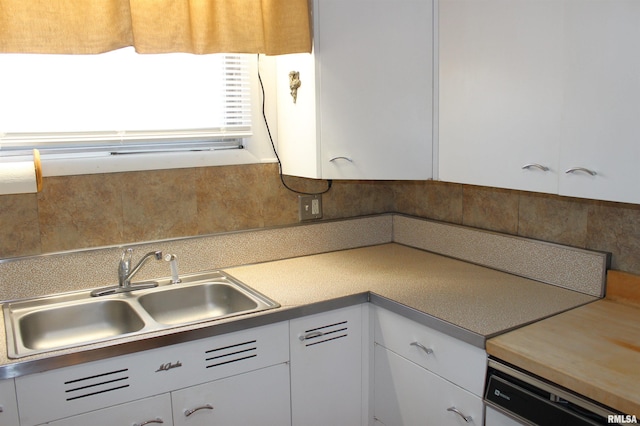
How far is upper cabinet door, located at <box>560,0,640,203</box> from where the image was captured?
151 cm

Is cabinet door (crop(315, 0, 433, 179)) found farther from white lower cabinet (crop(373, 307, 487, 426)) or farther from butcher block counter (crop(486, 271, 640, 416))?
butcher block counter (crop(486, 271, 640, 416))

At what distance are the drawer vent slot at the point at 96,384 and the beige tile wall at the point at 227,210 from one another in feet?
2.15

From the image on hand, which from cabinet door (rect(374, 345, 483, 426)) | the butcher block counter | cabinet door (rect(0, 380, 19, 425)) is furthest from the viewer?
cabinet door (rect(374, 345, 483, 426))

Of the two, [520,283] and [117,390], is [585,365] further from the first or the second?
[117,390]

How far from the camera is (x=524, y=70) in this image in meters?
1.79

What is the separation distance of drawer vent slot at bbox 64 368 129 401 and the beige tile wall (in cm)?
65

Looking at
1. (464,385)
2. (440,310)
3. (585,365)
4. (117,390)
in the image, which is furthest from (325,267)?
(585,365)

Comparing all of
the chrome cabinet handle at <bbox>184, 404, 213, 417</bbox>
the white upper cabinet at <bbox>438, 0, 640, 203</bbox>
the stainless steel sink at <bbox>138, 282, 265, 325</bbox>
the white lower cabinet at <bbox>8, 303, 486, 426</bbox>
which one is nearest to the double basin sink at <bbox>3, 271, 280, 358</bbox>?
the stainless steel sink at <bbox>138, 282, 265, 325</bbox>

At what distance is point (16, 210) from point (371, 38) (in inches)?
56.0

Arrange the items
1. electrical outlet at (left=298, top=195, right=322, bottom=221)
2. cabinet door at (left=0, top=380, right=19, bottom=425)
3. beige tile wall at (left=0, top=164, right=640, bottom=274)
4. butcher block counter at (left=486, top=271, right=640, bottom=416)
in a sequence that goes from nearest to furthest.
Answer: butcher block counter at (left=486, top=271, right=640, bottom=416) → cabinet door at (left=0, top=380, right=19, bottom=425) → beige tile wall at (left=0, top=164, right=640, bottom=274) → electrical outlet at (left=298, top=195, right=322, bottom=221)

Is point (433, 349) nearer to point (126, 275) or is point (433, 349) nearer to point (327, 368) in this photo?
point (327, 368)

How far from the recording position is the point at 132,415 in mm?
1648

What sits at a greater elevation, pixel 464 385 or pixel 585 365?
pixel 585 365

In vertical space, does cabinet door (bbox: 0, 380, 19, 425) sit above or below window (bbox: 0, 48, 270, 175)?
below
